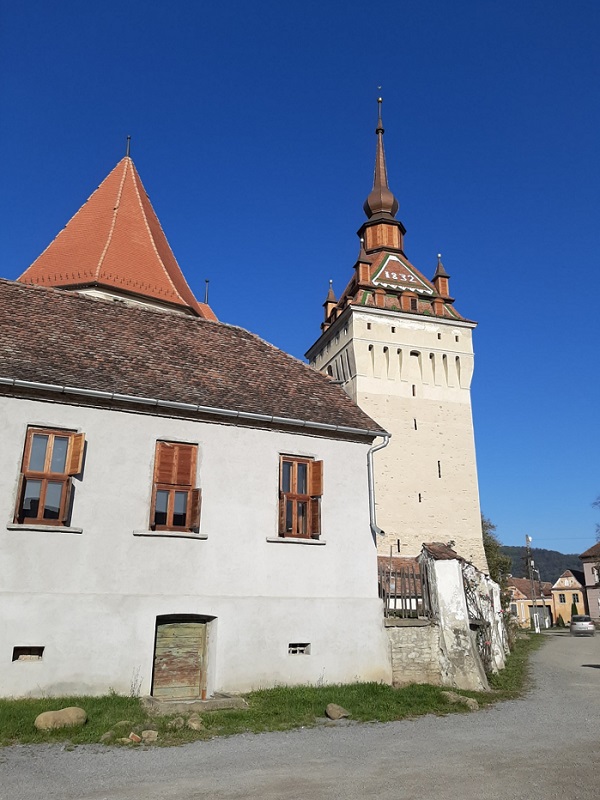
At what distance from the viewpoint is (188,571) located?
1146cm

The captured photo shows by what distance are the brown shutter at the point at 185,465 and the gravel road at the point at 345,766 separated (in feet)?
15.5

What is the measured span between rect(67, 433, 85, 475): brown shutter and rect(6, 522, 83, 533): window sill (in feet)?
2.99

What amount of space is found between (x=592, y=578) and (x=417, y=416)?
5087cm

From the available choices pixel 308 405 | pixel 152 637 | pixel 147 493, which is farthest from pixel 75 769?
pixel 308 405

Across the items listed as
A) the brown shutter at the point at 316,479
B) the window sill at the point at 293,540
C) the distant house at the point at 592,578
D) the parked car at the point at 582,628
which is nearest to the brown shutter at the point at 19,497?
the window sill at the point at 293,540

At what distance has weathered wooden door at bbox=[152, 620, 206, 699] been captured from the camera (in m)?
11.0

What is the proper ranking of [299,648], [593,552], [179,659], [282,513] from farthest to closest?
[593,552]
[282,513]
[299,648]
[179,659]

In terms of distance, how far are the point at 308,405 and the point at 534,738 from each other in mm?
7605

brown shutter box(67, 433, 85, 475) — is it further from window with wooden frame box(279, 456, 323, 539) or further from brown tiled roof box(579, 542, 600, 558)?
brown tiled roof box(579, 542, 600, 558)

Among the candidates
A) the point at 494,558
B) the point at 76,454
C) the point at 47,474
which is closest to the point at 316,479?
the point at 76,454

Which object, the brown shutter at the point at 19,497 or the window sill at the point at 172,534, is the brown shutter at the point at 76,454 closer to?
the brown shutter at the point at 19,497

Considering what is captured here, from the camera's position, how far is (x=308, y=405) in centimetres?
1384

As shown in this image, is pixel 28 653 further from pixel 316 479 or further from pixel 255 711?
pixel 316 479

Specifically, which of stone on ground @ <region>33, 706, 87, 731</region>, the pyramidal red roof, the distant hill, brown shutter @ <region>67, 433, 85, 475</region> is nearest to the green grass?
stone on ground @ <region>33, 706, 87, 731</region>
